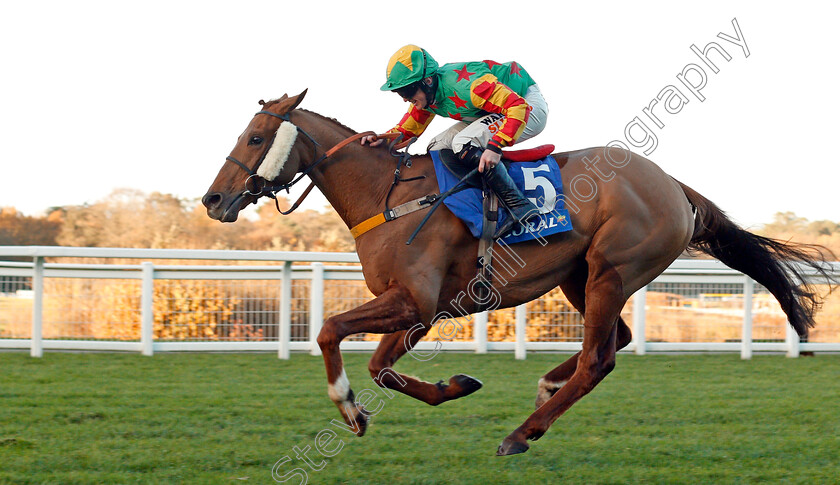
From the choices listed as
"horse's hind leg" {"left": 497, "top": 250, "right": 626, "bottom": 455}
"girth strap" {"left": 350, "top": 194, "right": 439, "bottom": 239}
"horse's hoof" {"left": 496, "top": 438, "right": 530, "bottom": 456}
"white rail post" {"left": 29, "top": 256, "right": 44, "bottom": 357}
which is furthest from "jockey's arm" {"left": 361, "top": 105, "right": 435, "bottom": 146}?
"white rail post" {"left": 29, "top": 256, "right": 44, "bottom": 357}

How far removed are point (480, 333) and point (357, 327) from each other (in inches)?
209

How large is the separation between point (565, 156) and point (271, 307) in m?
5.02

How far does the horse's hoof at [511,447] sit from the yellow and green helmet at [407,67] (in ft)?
5.66

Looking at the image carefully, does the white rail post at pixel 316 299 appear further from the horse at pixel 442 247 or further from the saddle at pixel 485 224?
the saddle at pixel 485 224

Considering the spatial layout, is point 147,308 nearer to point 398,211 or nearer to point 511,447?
point 398,211

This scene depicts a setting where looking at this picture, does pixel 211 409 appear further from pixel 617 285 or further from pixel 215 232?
pixel 215 232

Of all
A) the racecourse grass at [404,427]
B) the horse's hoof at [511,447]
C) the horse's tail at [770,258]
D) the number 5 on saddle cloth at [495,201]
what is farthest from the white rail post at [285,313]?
the horse's hoof at [511,447]

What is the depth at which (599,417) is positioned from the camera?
546 centimetres

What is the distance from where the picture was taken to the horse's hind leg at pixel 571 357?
422cm

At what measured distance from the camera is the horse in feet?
12.2

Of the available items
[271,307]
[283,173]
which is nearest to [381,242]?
[283,173]

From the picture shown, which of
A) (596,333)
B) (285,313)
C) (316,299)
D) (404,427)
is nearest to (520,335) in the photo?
(316,299)

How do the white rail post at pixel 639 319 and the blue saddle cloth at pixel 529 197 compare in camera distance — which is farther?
the white rail post at pixel 639 319

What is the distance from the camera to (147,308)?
26.8 feet
